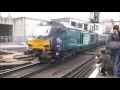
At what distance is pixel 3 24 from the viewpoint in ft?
122

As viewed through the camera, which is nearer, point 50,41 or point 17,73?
point 17,73

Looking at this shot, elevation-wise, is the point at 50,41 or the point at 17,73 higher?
the point at 50,41

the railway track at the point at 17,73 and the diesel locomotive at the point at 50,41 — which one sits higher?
the diesel locomotive at the point at 50,41

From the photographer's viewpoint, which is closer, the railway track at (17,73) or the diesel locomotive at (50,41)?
the railway track at (17,73)

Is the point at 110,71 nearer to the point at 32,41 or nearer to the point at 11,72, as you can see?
the point at 11,72

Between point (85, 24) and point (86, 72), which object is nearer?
point (86, 72)

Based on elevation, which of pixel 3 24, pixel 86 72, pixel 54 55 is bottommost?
pixel 86 72

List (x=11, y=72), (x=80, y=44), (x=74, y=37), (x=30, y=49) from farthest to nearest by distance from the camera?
(x=80, y=44), (x=74, y=37), (x=30, y=49), (x=11, y=72)

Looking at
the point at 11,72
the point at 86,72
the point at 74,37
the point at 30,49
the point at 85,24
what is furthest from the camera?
the point at 85,24

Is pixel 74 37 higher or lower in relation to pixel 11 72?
higher

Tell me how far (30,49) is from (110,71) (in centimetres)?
629

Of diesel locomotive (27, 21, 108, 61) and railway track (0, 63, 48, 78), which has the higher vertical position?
diesel locomotive (27, 21, 108, 61)

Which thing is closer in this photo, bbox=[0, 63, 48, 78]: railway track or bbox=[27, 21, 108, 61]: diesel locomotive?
bbox=[0, 63, 48, 78]: railway track

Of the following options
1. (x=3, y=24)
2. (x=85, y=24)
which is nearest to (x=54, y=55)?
(x=3, y=24)
